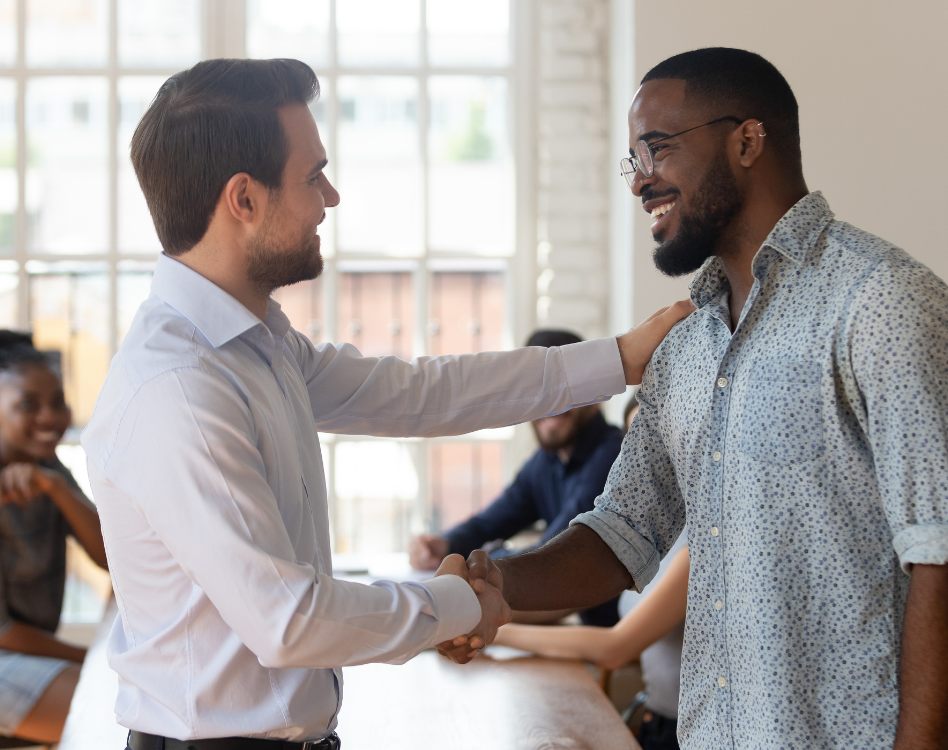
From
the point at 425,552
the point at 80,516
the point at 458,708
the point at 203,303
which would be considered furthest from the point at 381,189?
the point at 203,303

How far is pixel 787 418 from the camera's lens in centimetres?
121

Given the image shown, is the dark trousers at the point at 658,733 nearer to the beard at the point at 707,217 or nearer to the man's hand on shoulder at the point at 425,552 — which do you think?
the man's hand on shoulder at the point at 425,552

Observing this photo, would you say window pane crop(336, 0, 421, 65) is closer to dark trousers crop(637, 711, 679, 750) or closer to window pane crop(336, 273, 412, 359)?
window pane crop(336, 273, 412, 359)

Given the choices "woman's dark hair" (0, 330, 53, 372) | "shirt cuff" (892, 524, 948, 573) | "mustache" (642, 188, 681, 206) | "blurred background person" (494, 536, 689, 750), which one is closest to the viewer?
"shirt cuff" (892, 524, 948, 573)

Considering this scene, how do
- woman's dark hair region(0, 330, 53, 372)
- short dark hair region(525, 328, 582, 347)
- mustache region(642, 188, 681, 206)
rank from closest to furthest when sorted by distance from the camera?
mustache region(642, 188, 681, 206)
woman's dark hair region(0, 330, 53, 372)
short dark hair region(525, 328, 582, 347)

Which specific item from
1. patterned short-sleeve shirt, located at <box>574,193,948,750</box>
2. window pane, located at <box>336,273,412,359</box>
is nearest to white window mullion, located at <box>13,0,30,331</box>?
window pane, located at <box>336,273,412,359</box>

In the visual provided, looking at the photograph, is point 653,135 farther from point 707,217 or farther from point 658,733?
point 658,733

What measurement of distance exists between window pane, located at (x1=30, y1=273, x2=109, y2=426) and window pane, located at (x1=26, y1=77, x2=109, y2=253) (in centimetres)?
14

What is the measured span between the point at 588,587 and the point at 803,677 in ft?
1.54

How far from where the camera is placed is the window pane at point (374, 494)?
4070mm

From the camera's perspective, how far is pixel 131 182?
13.2 feet

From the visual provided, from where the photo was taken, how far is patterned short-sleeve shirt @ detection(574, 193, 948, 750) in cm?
109

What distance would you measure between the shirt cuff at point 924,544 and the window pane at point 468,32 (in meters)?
3.38

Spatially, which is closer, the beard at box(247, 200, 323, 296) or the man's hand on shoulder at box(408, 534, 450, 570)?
the beard at box(247, 200, 323, 296)
